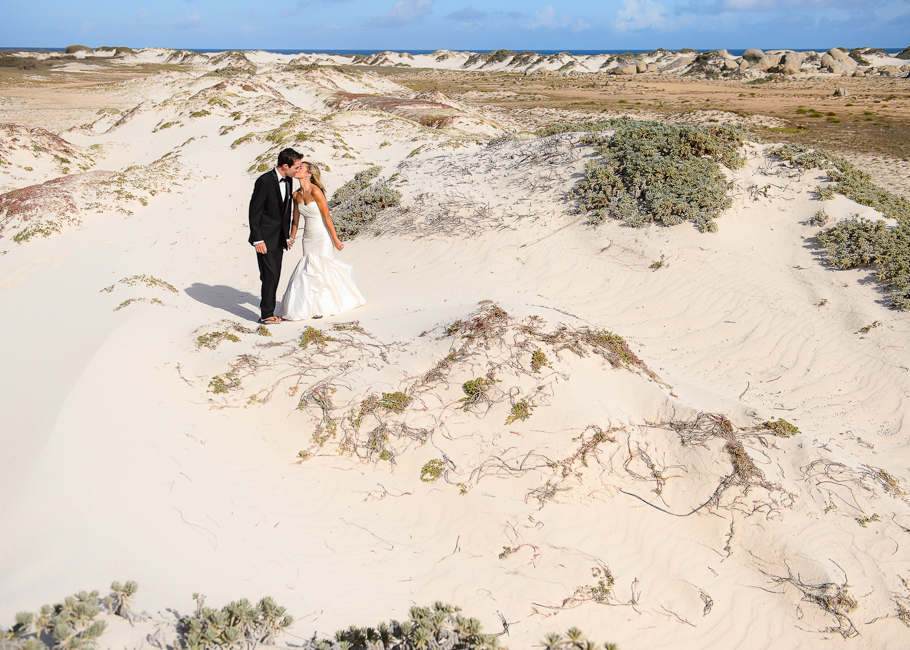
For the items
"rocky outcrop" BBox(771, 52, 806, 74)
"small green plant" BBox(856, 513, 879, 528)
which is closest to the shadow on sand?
"small green plant" BBox(856, 513, 879, 528)

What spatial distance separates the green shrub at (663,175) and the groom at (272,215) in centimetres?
631

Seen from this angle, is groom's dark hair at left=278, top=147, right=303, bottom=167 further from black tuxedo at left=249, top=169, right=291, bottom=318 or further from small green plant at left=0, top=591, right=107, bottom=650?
small green plant at left=0, top=591, right=107, bottom=650

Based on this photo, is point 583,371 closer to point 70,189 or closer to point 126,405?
point 126,405

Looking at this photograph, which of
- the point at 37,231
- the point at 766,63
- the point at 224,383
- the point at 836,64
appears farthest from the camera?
the point at 766,63

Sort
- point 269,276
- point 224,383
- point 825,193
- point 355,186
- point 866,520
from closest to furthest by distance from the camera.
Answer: point 866,520 < point 224,383 < point 269,276 < point 825,193 < point 355,186

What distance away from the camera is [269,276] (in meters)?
7.29

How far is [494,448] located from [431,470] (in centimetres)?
66

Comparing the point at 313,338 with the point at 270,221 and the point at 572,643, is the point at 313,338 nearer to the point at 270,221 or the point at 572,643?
the point at 270,221

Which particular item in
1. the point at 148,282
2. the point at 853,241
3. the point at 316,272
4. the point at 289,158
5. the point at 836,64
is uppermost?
the point at 836,64

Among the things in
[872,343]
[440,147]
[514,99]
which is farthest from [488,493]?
[514,99]

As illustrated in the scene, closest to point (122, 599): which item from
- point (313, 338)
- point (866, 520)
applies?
point (313, 338)

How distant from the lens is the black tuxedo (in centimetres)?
685

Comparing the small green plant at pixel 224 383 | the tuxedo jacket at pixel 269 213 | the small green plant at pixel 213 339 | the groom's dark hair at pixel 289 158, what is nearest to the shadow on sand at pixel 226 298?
the small green plant at pixel 213 339

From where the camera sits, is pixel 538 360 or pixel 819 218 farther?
pixel 819 218
